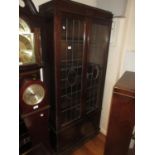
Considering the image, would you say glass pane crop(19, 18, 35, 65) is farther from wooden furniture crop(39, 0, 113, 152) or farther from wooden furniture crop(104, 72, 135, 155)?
wooden furniture crop(104, 72, 135, 155)

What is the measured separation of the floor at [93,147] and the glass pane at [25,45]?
1377 mm

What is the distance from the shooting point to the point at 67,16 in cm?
124

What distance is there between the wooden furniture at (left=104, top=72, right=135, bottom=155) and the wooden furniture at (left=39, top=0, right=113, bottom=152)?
2.01ft

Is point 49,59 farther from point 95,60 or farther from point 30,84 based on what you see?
point 95,60

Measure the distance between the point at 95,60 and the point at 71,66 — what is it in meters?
0.42

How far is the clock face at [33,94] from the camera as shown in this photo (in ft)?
3.62

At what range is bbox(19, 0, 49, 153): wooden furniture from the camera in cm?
111

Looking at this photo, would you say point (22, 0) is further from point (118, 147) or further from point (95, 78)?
point (118, 147)

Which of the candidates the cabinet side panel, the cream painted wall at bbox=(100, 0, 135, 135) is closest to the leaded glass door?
the cream painted wall at bbox=(100, 0, 135, 135)

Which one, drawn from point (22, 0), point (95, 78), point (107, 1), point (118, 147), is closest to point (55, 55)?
point (22, 0)

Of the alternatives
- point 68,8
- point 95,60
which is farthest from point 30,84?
point 95,60

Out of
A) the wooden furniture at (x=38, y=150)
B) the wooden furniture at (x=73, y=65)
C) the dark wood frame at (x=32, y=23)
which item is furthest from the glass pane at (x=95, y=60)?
the wooden furniture at (x=38, y=150)

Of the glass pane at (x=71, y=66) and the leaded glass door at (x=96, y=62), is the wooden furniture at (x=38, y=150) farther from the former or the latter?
the leaded glass door at (x=96, y=62)
